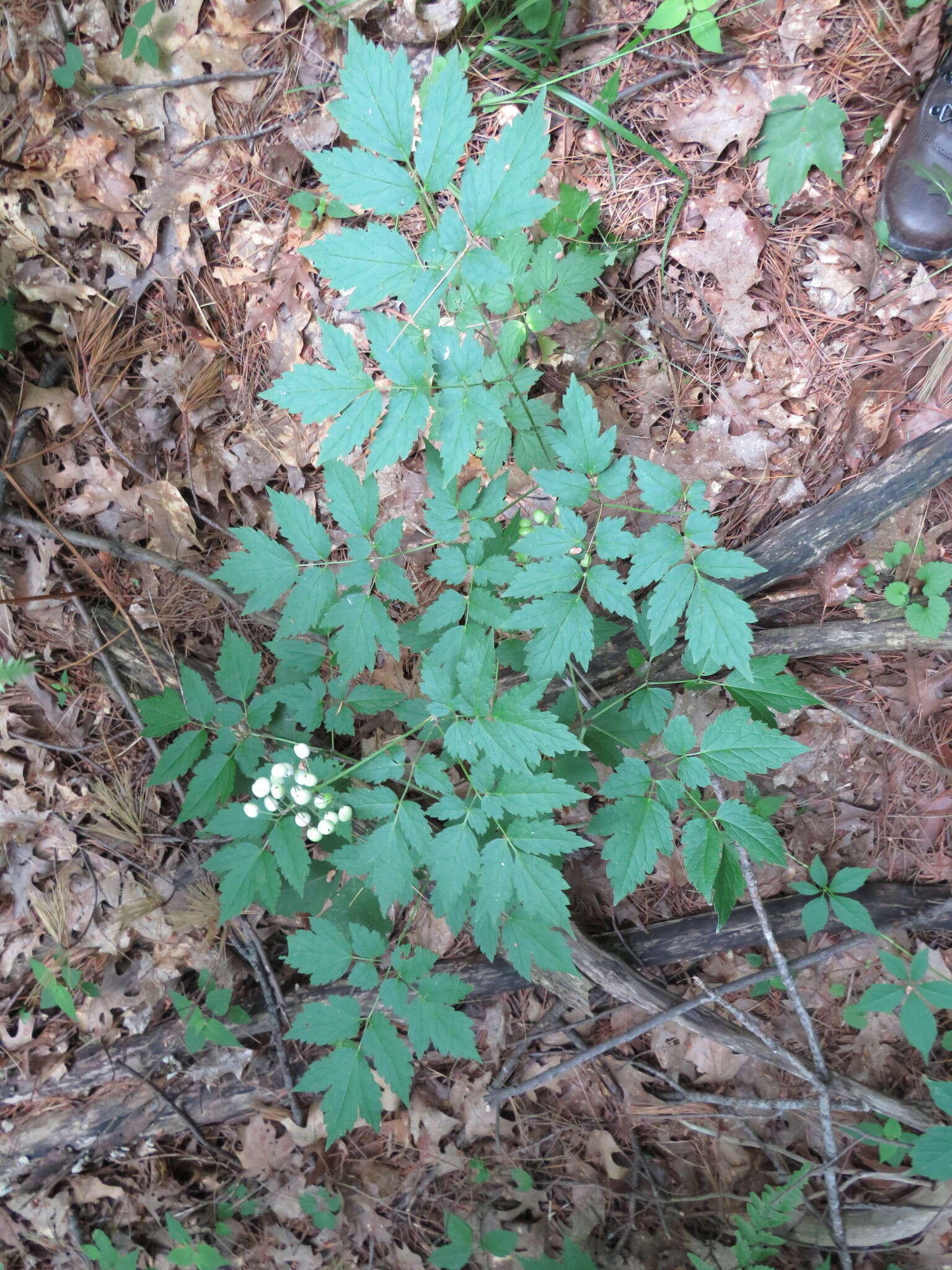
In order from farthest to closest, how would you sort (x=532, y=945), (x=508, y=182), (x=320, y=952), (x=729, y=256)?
1. (x=729, y=256)
2. (x=320, y=952)
3. (x=532, y=945)
4. (x=508, y=182)

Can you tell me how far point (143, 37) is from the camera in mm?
2561

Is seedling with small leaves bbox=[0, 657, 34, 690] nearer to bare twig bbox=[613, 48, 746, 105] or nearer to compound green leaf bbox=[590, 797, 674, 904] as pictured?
compound green leaf bbox=[590, 797, 674, 904]

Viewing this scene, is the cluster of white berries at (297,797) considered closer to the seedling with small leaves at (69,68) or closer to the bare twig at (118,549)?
the bare twig at (118,549)

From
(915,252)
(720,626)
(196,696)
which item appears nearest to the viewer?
(720,626)

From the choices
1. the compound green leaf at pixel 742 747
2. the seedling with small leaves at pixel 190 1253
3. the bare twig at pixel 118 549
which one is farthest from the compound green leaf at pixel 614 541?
the seedling with small leaves at pixel 190 1253

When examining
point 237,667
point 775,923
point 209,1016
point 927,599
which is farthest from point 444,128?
point 209,1016

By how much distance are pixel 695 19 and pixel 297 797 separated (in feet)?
8.67

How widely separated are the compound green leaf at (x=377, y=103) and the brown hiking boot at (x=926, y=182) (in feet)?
5.44

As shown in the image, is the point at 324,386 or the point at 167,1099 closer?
the point at 324,386

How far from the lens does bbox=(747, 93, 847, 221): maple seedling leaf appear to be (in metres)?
2.21

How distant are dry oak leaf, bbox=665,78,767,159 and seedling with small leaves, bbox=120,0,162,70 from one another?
5.93 feet

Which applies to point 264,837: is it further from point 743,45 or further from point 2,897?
point 743,45

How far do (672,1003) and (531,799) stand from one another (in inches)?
50.4

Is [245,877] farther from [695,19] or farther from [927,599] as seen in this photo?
[695,19]
